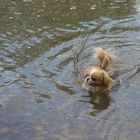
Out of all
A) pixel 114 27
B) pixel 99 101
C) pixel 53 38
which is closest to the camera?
pixel 99 101

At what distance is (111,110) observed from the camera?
746cm

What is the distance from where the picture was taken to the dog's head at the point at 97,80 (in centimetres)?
823

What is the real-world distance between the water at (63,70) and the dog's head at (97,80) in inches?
6.9

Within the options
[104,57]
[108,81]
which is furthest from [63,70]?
[108,81]

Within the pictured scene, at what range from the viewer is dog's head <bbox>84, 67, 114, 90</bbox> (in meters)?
8.23

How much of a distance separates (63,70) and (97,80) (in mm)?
1046

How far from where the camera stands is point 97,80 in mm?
8312

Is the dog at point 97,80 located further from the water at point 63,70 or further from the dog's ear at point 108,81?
the water at point 63,70

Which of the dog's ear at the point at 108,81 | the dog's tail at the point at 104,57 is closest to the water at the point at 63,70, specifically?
the dog's ear at the point at 108,81

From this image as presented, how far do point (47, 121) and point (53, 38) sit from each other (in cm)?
438

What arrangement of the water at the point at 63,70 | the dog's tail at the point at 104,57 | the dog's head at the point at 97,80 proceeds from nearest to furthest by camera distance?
1. the water at the point at 63,70
2. the dog's head at the point at 97,80
3. the dog's tail at the point at 104,57

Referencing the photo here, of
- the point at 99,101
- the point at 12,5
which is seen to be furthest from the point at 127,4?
the point at 99,101

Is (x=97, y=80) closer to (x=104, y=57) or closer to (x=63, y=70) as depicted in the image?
(x=104, y=57)

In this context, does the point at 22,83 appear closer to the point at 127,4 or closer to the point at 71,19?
the point at 71,19
